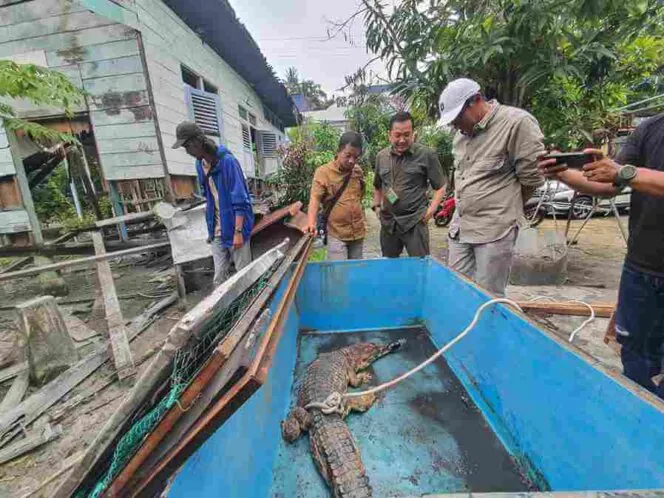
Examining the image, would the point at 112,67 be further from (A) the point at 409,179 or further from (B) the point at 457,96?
(B) the point at 457,96

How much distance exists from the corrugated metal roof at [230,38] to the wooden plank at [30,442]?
5.08m

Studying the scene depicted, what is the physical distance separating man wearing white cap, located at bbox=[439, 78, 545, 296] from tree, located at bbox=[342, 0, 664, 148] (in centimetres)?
83

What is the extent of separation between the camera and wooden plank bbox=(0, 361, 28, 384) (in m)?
2.34

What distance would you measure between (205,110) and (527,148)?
5.09 meters

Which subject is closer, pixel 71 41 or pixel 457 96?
pixel 457 96

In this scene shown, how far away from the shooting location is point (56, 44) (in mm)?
3891

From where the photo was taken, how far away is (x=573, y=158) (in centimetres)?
142

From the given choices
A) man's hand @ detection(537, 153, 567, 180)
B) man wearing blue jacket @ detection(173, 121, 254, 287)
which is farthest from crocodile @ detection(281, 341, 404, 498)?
man's hand @ detection(537, 153, 567, 180)

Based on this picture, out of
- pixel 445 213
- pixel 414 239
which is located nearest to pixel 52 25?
pixel 414 239

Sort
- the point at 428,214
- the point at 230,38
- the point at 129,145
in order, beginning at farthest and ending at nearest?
the point at 230,38, the point at 129,145, the point at 428,214

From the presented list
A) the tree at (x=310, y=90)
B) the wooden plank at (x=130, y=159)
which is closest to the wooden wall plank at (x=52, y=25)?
the wooden plank at (x=130, y=159)

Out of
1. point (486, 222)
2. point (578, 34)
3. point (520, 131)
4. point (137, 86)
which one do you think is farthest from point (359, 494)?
point (137, 86)

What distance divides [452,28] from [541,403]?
3.10 m

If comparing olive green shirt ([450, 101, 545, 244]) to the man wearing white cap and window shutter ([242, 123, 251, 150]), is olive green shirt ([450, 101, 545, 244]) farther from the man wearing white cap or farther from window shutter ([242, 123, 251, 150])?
window shutter ([242, 123, 251, 150])
